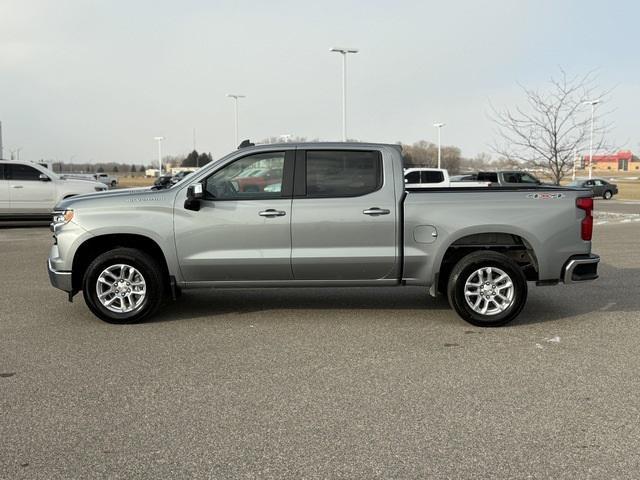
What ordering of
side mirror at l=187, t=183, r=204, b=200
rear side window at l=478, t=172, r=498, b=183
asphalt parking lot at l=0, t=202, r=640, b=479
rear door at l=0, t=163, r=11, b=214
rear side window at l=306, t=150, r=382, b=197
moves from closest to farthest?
asphalt parking lot at l=0, t=202, r=640, b=479
side mirror at l=187, t=183, r=204, b=200
rear side window at l=306, t=150, r=382, b=197
rear door at l=0, t=163, r=11, b=214
rear side window at l=478, t=172, r=498, b=183

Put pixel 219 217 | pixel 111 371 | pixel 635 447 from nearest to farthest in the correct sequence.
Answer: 1. pixel 635 447
2. pixel 111 371
3. pixel 219 217

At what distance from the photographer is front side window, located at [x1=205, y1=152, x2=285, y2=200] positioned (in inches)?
259

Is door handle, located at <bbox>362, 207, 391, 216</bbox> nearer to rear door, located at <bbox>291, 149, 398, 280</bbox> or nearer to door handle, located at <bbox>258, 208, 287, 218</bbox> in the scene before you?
rear door, located at <bbox>291, 149, 398, 280</bbox>

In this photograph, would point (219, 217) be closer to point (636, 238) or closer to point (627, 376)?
point (627, 376)

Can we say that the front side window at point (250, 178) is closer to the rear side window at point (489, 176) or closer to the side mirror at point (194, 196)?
the side mirror at point (194, 196)

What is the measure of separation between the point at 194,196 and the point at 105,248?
50.0 inches

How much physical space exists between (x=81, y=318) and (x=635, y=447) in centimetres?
560

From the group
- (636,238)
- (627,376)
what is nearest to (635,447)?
(627,376)

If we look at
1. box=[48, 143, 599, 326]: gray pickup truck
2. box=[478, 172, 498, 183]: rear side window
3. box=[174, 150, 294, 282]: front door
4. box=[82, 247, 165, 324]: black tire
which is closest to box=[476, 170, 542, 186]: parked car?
box=[478, 172, 498, 183]: rear side window

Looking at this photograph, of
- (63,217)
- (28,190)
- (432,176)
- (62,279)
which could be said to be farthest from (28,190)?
(432,176)

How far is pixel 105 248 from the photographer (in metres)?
6.78

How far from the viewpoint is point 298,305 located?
24.8 feet

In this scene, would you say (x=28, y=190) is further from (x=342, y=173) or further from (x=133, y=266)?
(x=342, y=173)

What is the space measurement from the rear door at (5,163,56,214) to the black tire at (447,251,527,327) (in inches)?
551
